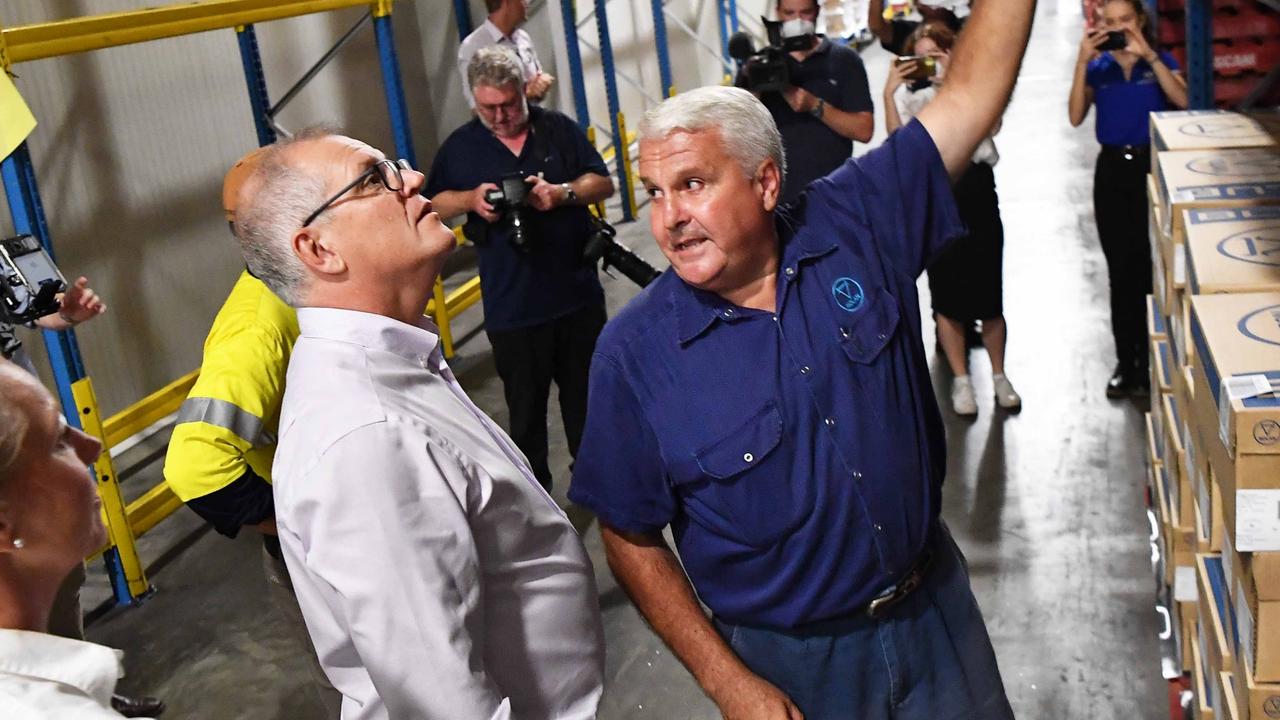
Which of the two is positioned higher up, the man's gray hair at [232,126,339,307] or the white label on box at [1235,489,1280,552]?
the man's gray hair at [232,126,339,307]

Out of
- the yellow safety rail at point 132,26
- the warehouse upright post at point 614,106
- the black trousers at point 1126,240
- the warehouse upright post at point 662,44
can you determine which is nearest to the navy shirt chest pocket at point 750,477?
the yellow safety rail at point 132,26

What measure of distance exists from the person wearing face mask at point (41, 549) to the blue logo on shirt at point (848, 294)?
135 centimetres

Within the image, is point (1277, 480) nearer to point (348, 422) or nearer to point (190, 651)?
point (348, 422)

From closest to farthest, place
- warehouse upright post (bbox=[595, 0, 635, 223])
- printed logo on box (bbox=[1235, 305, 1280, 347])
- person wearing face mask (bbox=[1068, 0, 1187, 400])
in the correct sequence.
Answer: printed logo on box (bbox=[1235, 305, 1280, 347]) → person wearing face mask (bbox=[1068, 0, 1187, 400]) → warehouse upright post (bbox=[595, 0, 635, 223])

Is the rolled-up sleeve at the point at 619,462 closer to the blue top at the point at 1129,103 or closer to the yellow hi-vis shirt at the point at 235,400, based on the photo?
the yellow hi-vis shirt at the point at 235,400

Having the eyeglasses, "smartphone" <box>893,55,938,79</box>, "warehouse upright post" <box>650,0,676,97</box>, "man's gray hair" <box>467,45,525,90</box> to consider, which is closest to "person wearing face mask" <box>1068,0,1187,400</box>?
"smartphone" <box>893,55,938,79</box>

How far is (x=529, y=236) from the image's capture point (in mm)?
4828

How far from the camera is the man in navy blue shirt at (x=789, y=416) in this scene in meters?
2.26

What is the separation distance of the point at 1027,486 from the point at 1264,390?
11.2 ft

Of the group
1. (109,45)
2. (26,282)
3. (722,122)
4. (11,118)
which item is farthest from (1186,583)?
(109,45)

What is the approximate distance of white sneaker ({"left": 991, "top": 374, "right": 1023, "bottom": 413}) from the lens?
235 inches

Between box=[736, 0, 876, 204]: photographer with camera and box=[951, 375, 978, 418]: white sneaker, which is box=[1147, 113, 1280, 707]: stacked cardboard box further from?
box=[951, 375, 978, 418]: white sneaker

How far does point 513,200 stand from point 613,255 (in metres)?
0.45

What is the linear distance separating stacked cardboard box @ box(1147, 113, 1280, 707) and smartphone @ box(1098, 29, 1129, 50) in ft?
5.73
